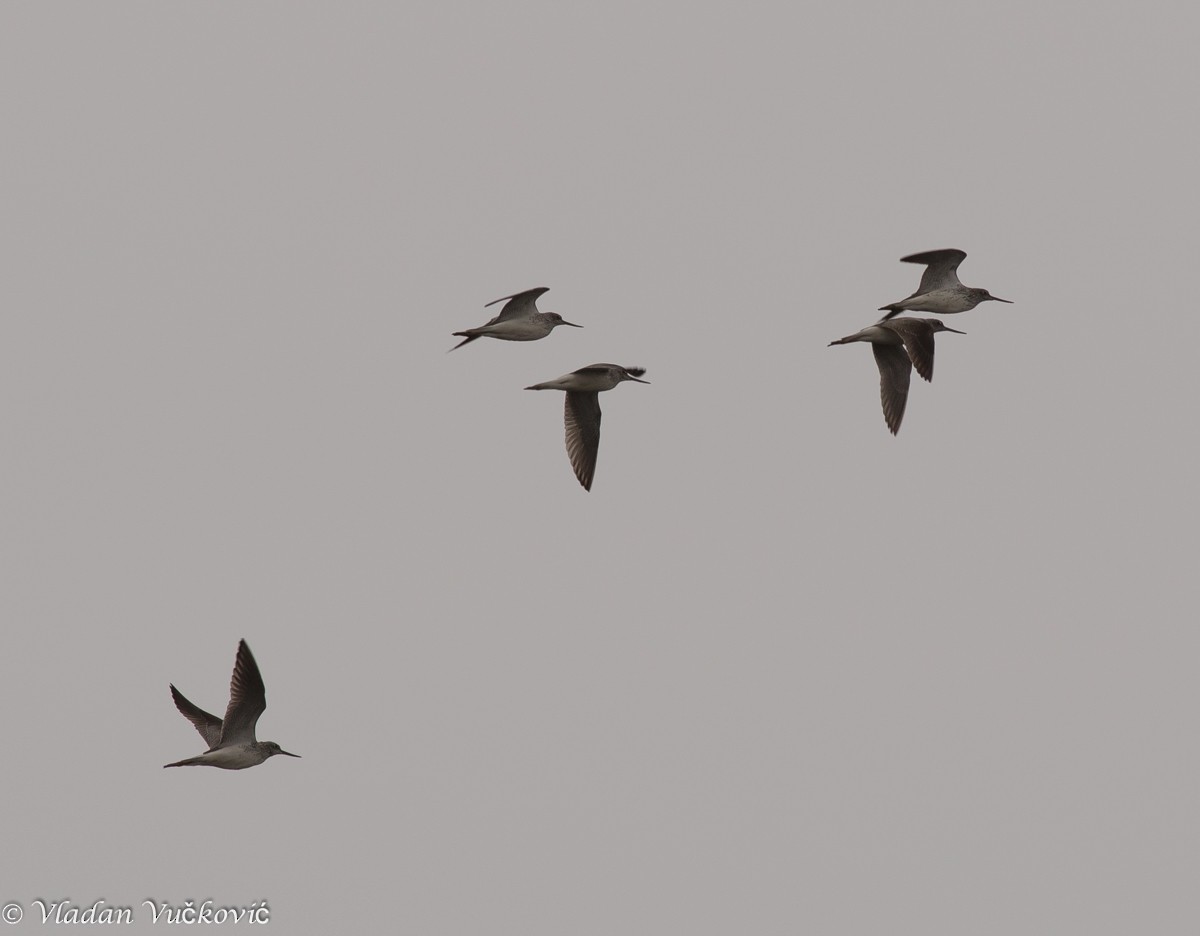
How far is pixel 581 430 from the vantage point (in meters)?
31.8

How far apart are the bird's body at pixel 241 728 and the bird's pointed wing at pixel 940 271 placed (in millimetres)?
12628

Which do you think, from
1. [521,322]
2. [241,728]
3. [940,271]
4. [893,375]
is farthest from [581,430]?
[241,728]

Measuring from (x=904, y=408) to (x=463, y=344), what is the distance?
25.3 ft

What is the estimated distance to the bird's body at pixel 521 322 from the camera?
29.2m

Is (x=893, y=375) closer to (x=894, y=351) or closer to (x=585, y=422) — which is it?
(x=894, y=351)

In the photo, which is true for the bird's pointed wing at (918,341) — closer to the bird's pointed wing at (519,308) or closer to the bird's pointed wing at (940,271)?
the bird's pointed wing at (940,271)

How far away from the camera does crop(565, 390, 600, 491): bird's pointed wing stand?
31.8 metres

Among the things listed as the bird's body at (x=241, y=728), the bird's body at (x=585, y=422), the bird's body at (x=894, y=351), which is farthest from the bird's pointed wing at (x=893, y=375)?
the bird's body at (x=241, y=728)

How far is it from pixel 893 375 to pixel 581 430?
17.6 ft

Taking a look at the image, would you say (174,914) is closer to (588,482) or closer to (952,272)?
(588,482)

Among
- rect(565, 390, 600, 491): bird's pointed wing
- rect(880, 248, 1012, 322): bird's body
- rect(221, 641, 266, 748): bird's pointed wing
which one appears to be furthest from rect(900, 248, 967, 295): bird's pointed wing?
rect(221, 641, 266, 748): bird's pointed wing

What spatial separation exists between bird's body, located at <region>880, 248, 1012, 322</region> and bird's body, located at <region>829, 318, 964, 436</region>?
0.81ft

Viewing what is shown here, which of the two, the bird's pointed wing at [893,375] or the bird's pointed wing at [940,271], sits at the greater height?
the bird's pointed wing at [940,271]

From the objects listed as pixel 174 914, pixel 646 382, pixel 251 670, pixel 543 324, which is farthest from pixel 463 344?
pixel 174 914
